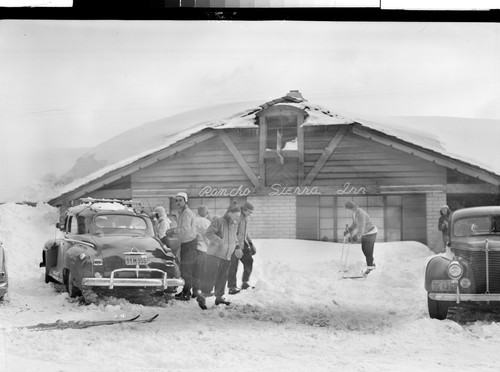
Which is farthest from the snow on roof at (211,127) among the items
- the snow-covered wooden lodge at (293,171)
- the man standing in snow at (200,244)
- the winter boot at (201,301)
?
the winter boot at (201,301)

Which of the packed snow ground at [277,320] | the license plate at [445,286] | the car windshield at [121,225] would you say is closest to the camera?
the packed snow ground at [277,320]

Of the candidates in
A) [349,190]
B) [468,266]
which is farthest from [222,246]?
[468,266]

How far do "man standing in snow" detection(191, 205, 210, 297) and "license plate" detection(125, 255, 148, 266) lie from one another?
0.31 metres

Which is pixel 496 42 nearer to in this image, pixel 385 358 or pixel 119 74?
pixel 385 358

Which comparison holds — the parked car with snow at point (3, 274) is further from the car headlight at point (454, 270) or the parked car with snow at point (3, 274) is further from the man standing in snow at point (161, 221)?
the car headlight at point (454, 270)

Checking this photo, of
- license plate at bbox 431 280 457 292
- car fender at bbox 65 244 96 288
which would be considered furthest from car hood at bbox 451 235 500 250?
car fender at bbox 65 244 96 288

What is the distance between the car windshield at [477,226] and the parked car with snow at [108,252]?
5.72ft

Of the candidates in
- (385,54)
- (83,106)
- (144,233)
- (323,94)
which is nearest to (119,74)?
(83,106)

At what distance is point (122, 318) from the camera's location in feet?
13.1

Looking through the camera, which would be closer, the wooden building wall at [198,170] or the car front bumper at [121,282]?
the car front bumper at [121,282]

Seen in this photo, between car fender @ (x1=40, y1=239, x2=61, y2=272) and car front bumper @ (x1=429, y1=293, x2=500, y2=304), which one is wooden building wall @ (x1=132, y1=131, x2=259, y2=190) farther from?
car front bumper @ (x1=429, y1=293, x2=500, y2=304)

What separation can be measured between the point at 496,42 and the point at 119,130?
7.93 feet

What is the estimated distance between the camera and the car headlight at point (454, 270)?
13.1ft

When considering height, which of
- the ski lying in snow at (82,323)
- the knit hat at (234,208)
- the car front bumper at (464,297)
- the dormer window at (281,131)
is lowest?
the ski lying in snow at (82,323)
